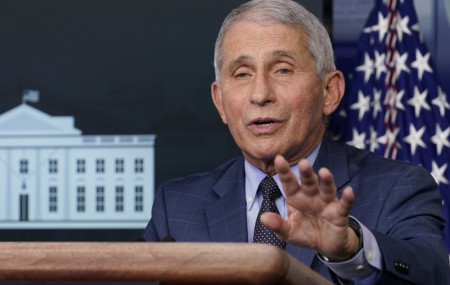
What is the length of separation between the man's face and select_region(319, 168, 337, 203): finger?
914mm

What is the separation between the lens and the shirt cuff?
1.37 m

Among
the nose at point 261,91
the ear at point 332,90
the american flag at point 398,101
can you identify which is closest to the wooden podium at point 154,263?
the nose at point 261,91

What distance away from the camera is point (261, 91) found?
6.77 ft

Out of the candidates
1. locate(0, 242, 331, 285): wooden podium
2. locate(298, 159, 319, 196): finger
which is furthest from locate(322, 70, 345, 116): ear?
locate(0, 242, 331, 285): wooden podium

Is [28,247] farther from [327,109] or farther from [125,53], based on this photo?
[125,53]

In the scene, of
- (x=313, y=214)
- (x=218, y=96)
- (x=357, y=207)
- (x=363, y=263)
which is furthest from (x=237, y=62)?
(x=313, y=214)

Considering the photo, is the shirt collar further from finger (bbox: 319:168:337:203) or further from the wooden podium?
the wooden podium

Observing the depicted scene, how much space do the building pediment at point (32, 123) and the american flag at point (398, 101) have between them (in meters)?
1.32

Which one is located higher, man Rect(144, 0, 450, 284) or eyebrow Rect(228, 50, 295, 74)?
eyebrow Rect(228, 50, 295, 74)

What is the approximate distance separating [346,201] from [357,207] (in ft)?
3.14

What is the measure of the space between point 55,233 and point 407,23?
74.9 inches

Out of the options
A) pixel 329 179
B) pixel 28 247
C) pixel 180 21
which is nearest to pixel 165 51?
pixel 180 21

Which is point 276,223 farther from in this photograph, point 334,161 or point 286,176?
point 334,161

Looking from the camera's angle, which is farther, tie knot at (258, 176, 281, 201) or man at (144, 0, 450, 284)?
tie knot at (258, 176, 281, 201)
